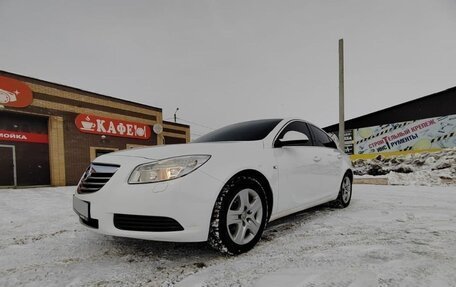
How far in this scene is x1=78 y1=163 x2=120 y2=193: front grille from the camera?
218 cm

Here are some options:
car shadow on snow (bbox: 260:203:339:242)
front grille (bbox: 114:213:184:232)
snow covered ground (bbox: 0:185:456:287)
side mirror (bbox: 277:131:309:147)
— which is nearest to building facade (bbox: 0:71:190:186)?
snow covered ground (bbox: 0:185:456:287)

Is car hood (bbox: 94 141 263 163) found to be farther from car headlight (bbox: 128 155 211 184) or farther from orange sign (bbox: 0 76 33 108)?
orange sign (bbox: 0 76 33 108)

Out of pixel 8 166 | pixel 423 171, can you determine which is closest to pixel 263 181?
pixel 423 171

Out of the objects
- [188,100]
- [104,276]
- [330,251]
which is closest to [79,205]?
[104,276]

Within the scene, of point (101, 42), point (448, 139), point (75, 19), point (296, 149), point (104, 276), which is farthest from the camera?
point (448, 139)

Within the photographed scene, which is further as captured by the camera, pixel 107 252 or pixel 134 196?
pixel 107 252

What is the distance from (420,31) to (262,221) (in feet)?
42.1

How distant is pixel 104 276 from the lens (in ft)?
6.22

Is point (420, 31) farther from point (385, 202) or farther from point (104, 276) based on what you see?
point (104, 276)

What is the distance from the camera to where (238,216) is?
2.28 metres

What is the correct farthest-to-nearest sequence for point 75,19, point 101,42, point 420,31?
1. point 101,42
2. point 75,19
3. point 420,31

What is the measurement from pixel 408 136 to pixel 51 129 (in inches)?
805

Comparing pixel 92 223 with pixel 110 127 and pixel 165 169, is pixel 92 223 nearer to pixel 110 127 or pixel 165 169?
pixel 165 169

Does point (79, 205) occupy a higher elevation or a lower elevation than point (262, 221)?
higher
